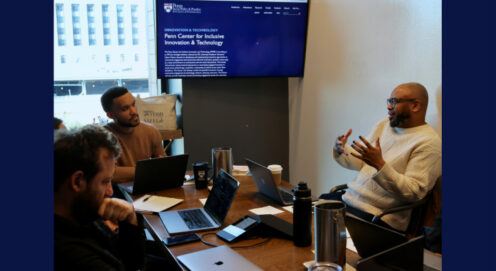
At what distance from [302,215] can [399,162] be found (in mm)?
1280

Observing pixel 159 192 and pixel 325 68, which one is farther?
pixel 325 68

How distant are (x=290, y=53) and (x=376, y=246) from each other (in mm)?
3003

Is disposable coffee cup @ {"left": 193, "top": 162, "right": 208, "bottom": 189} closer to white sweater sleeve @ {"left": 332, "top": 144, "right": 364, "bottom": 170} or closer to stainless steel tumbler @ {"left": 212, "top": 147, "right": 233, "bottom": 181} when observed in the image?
stainless steel tumbler @ {"left": 212, "top": 147, "right": 233, "bottom": 181}

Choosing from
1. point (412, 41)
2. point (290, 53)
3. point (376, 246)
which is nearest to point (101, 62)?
point (290, 53)

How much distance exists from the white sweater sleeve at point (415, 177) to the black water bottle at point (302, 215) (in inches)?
38.5

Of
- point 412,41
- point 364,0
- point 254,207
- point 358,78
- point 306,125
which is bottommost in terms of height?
point 254,207

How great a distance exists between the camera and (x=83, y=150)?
1.03 metres

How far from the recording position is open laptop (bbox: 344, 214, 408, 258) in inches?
50.2

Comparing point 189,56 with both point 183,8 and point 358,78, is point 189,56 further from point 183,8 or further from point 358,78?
point 358,78

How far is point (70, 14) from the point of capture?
3.90 meters

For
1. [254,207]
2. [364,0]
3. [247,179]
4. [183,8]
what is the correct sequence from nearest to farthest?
[254,207], [247,179], [364,0], [183,8]

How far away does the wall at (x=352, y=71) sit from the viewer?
8.96ft

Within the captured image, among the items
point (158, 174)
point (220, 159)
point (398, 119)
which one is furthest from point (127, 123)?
point (398, 119)

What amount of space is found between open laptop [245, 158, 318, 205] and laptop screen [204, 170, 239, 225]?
269 mm
